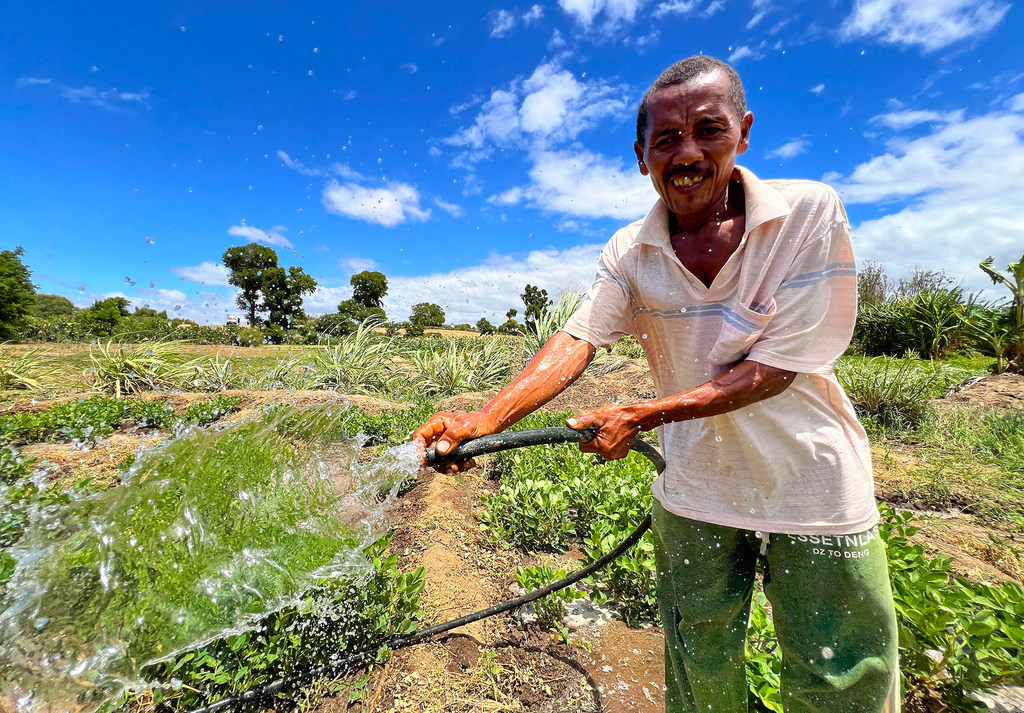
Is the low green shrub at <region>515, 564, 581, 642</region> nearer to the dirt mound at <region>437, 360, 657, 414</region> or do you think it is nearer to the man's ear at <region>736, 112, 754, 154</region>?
the man's ear at <region>736, 112, 754, 154</region>

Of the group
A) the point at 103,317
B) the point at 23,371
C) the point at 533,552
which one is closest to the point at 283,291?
the point at 103,317

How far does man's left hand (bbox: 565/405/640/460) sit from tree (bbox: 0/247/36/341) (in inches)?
857

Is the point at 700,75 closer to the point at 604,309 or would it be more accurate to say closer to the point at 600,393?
the point at 604,309

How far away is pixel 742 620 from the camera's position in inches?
61.7

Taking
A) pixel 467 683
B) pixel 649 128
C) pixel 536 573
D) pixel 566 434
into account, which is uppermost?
pixel 649 128

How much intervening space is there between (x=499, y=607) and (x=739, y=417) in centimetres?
163

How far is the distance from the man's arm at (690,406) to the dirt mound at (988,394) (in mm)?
7918

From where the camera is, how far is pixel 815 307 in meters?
1.27

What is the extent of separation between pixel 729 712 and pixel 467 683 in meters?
1.23

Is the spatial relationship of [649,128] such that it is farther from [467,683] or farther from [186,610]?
[467,683]

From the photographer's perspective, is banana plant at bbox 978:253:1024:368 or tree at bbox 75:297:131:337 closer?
banana plant at bbox 978:253:1024:368

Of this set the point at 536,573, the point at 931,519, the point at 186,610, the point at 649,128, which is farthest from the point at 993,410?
the point at 186,610

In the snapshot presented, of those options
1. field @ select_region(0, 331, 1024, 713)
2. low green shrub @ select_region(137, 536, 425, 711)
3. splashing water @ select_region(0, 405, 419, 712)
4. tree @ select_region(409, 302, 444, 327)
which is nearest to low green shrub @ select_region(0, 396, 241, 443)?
field @ select_region(0, 331, 1024, 713)

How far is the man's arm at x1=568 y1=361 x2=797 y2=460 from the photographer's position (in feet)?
4.26
